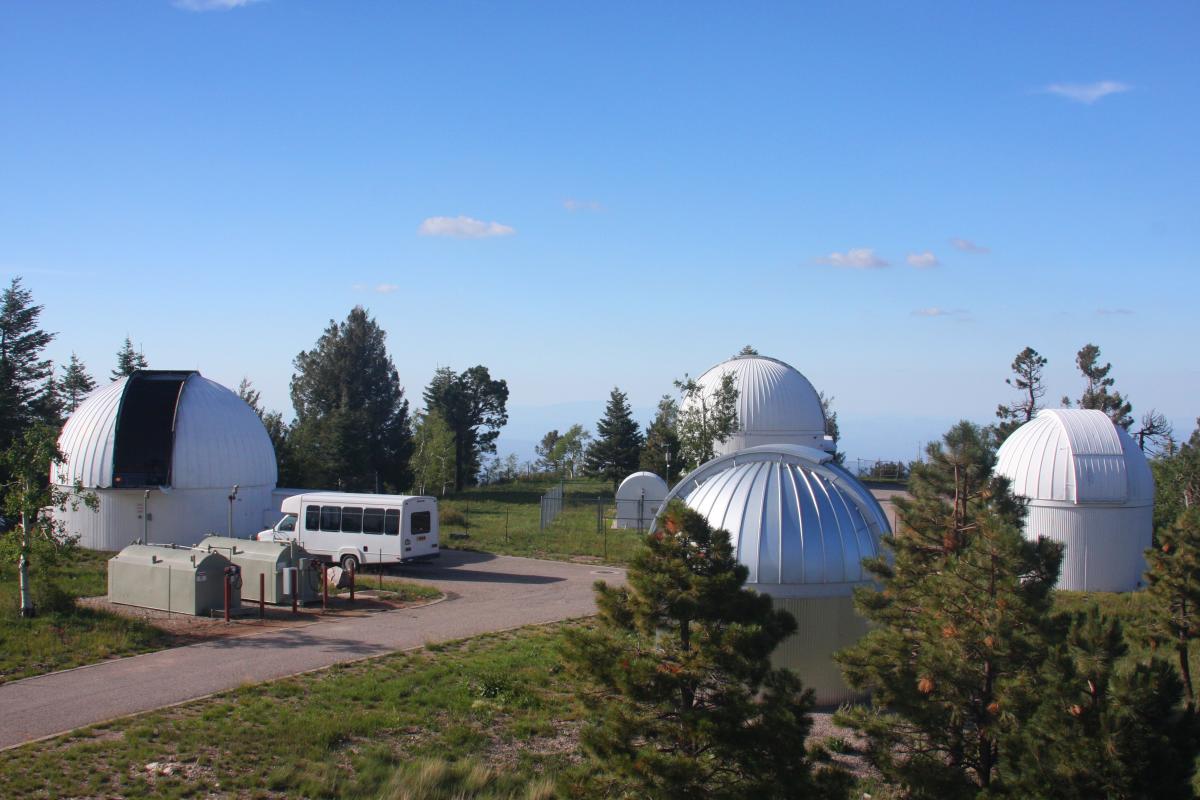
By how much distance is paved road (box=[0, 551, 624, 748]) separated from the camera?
13.3m

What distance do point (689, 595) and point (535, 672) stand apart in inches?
109

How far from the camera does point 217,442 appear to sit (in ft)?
100

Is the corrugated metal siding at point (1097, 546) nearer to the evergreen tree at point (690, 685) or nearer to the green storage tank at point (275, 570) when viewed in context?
the green storage tank at point (275, 570)

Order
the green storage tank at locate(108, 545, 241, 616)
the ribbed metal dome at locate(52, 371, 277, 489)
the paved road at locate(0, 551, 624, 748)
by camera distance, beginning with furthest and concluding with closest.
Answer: the ribbed metal dome at locate(52, 371, 277, 489) → the green storage tank at locate(108, 545, 241, 616) → the paved road at locate(0, 551, 624, 748)

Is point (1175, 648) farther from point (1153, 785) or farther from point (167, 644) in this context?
point (167, 644)

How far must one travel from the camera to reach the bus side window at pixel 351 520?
25.7m

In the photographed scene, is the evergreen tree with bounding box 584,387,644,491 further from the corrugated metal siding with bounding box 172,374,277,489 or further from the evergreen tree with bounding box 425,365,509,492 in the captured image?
the corrugated metal siding with bounding box 172,374,277,489

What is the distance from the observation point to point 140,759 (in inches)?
441

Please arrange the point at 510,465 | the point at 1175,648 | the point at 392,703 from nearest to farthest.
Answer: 1. the point at 392,703
2. the point at 1175,648
3. the point at 510,465

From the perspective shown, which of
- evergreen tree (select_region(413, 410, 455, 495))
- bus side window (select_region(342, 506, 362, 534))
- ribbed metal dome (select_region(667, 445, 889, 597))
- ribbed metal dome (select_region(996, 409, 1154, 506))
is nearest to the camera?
ribbed metal dome (select_region(667, 445, 889, 597))

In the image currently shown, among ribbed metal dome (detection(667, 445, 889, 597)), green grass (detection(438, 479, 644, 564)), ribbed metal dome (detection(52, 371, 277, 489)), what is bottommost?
green grass (detection(438, 479, 644, 564))

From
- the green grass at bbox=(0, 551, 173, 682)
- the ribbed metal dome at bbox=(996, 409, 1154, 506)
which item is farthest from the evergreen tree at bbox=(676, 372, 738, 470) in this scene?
the green grass at bbox=(0, 551, 173, 682)

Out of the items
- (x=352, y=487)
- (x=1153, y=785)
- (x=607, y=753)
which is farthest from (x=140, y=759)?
(x=352, y=487)

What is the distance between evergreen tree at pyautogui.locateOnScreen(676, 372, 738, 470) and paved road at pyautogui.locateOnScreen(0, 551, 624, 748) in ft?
46.0
